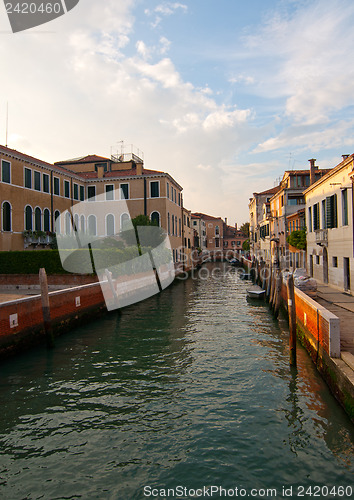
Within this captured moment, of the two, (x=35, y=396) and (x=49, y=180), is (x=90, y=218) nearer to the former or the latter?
(x=49, y=180)

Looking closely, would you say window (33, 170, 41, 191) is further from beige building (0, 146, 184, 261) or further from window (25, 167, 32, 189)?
window (25, 167, 32, 189)

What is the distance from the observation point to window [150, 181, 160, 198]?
31781 millimetres

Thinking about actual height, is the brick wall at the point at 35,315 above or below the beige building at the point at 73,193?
below

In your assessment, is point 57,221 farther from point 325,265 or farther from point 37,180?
point 325,265

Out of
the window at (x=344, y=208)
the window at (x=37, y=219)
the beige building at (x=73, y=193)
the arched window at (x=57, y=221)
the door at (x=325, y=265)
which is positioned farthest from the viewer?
the arched window at (x=57, y=221)

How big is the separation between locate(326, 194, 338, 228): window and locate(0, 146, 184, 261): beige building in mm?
17194

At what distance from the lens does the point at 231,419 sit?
6035mm

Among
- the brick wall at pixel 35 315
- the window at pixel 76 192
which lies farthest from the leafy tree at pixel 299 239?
the window at pixel 76 192

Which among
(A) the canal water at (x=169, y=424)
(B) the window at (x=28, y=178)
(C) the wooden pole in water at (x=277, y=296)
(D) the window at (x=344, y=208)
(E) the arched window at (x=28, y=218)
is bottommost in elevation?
(A) the canal water at (x=169, y=424)

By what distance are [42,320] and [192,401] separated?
6082 mm

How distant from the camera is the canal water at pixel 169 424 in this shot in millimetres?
4520

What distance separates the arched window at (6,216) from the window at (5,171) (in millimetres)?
1443

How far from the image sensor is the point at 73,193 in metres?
31.0

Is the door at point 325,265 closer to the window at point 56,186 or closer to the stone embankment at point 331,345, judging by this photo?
the stone embankment at point 331,345
